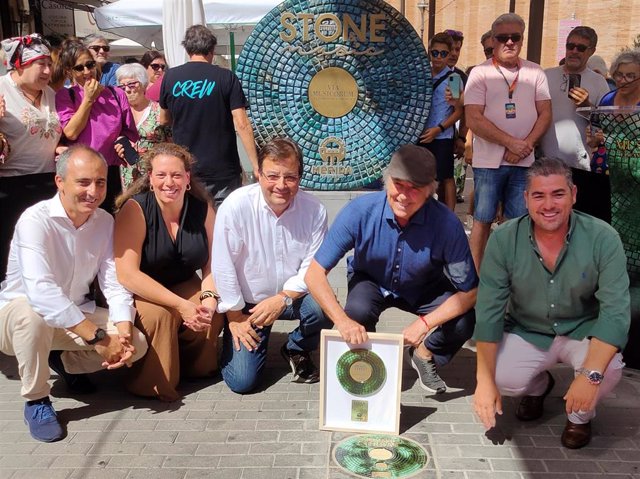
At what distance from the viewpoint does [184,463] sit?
2.63 m

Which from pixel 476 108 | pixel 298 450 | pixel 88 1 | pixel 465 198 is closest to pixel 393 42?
pixel 476 108

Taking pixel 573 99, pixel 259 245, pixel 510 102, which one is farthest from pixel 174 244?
pixel 573 99

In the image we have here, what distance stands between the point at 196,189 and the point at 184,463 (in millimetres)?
1374

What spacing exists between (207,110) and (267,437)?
233 cm

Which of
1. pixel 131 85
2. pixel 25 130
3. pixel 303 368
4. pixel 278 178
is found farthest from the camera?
pixel 131 85

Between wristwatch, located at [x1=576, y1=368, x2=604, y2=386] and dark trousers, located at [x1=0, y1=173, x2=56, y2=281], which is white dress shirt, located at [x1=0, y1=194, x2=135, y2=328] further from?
wristwatch, located at [x1=576, y1=368, x2=604, y2=386]

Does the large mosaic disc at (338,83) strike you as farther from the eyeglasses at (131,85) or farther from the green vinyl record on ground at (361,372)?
the green vinyl record on ground at (361,372)

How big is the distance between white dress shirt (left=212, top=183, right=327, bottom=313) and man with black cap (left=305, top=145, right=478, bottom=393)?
0.79ft

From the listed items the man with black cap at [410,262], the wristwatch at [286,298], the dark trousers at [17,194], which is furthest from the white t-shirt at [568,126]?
the dark trousers at [17,194]

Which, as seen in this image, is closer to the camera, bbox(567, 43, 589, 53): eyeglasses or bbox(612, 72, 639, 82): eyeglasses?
bbox(612, 72, 639, 82): eyeglasses

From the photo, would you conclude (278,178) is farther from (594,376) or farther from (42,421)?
(594,376)

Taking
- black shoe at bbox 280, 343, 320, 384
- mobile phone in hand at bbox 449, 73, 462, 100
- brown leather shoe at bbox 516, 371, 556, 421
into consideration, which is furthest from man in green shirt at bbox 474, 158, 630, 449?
mobile phone in hand at bbox 449, 73, 462, 100

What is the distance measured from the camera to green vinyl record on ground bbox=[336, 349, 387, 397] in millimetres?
2793

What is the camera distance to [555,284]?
2711 mm
